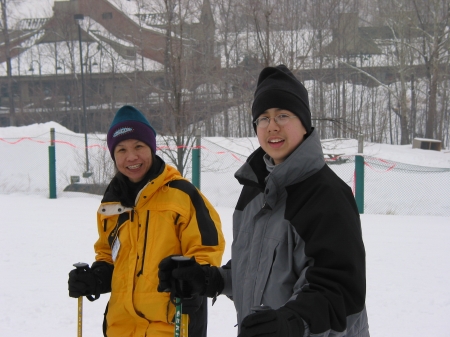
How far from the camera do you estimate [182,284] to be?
2.11 meters

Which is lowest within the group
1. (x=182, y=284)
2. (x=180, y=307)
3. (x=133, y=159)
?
(x=180, y=307)

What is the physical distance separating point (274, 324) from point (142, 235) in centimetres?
115

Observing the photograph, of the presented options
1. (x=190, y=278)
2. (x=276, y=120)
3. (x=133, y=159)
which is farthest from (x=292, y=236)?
(x=133, y=159)

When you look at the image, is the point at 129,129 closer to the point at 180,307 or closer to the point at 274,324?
the point at 180,307

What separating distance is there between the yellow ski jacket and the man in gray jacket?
310 millimetres

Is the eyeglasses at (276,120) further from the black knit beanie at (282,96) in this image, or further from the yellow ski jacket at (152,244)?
the yellow ski jacket at (152,244)

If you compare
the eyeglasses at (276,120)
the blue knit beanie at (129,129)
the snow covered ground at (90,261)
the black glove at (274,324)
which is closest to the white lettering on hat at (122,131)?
the blue knit beanie at (129,129)

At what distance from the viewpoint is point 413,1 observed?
25.1 meters

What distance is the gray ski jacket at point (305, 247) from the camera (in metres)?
1.42

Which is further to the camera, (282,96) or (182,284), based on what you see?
(182,284)

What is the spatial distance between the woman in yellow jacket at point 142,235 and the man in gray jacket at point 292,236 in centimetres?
32

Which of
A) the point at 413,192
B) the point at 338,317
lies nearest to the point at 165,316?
the point at 338,317

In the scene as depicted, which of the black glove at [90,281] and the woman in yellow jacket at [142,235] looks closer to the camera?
the woman in yellow jacket at [142,235]

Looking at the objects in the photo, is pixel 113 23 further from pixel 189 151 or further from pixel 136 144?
pixel 136 144
